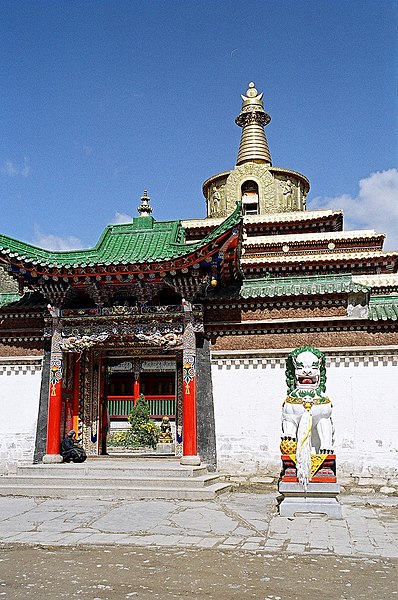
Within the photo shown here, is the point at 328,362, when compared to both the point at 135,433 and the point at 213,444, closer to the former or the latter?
the point at 213,444

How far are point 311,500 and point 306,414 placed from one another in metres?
1.56

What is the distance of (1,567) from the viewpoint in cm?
695

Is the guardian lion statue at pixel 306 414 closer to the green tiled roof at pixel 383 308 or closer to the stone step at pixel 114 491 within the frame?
the stone step at pixel 114 491

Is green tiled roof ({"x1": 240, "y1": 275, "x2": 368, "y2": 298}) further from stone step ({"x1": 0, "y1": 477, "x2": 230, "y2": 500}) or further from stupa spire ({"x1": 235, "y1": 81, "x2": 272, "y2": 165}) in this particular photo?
stupa spire ({"x1": 235, "y1": 81, "x2": 272, "y2": 165})

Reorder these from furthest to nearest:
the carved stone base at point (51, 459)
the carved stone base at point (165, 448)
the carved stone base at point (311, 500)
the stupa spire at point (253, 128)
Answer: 1. the stupa spire at point (253, 128)
2. the carved stone base at point (165, 448)
3. the carved stone base at point (51, 459)
4. the carved stone base at point (311, 500)

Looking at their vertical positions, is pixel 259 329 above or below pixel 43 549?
above

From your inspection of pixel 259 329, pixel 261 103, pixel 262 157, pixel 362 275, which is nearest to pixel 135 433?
pixel 259 329

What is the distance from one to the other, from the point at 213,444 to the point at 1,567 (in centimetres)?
905

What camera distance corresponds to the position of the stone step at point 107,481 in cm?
1356

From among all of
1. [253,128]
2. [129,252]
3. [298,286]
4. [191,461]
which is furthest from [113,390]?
[253,128]

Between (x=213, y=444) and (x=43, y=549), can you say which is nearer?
(x=43, y=549)

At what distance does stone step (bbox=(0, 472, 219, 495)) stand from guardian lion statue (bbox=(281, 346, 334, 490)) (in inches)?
140

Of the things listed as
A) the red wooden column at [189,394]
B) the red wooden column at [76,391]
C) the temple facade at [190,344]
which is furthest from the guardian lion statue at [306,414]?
the red wooden column at [76,391]

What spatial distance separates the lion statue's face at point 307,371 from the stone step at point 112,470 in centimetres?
442
